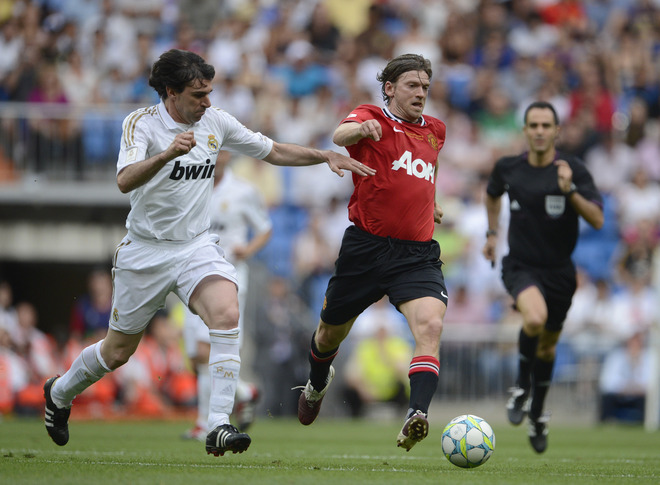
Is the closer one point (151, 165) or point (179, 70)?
point (151, 165)

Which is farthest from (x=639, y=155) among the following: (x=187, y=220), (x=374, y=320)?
(x=187, y=220)

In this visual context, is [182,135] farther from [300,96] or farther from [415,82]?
[300,96]

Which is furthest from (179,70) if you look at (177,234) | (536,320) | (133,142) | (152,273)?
(536,320)

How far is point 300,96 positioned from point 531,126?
10.5 m

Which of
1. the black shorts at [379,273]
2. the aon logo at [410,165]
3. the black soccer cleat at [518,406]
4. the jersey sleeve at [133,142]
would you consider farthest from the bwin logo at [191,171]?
the black soccer cleat at [518,406]

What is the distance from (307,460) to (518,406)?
8.74 ft

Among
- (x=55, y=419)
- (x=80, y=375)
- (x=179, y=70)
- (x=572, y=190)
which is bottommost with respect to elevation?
(x=55, y=419)

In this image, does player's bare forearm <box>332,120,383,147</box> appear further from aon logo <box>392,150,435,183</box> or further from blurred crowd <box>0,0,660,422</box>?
blurred crowd <box>0,0,660,422</box>

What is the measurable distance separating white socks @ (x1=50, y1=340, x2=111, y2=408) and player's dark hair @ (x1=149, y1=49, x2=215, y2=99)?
192 cm

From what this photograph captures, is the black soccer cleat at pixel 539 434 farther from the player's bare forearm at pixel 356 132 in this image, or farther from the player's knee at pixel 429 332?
the player's bare forearm at pixel 356 132

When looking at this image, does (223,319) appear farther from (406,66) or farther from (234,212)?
(234,212)

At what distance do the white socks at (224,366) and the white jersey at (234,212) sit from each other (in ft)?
13.4

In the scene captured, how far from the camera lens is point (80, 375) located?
7.83 m

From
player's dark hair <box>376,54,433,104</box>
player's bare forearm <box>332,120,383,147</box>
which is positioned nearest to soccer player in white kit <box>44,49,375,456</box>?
player's bare forearm <box>332,120,383,147</box>
